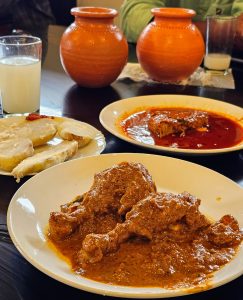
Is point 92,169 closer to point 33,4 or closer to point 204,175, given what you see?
point 204,175

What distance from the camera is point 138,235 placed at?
2.54 ft

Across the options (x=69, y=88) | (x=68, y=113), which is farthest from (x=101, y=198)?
(x=69, y=88)

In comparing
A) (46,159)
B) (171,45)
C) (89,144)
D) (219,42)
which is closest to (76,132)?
(89,144)

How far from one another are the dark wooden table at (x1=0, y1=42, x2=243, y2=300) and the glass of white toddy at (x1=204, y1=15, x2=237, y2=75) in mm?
91

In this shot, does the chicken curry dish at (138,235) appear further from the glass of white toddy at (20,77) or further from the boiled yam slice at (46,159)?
the glass of white toddy at (20,77)

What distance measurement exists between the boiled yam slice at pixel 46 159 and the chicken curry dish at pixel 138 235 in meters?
0.18

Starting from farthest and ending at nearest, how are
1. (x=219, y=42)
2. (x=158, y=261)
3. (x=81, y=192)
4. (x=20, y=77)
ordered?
(x=219, y=42)
(x=20, y=77)
(x=81, y=192)
(x=158, y=261)

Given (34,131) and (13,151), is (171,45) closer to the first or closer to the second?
(34,131)

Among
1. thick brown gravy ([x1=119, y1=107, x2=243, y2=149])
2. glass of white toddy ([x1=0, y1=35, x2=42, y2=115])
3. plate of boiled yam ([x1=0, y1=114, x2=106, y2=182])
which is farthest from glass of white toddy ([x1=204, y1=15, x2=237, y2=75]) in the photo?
plate of boiled yam ([x1=0, y1=114, x2=106, y2=182])

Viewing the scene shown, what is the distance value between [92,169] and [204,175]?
Answer: 10.0 inches

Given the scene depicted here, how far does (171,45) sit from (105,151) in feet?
2.46

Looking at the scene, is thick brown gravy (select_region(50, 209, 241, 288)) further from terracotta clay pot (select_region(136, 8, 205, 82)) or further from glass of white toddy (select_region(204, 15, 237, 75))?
glass of white toddy (select_region(204, 15, 237, 75))

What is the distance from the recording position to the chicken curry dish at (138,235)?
711mm

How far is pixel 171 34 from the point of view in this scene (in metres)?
1.82
